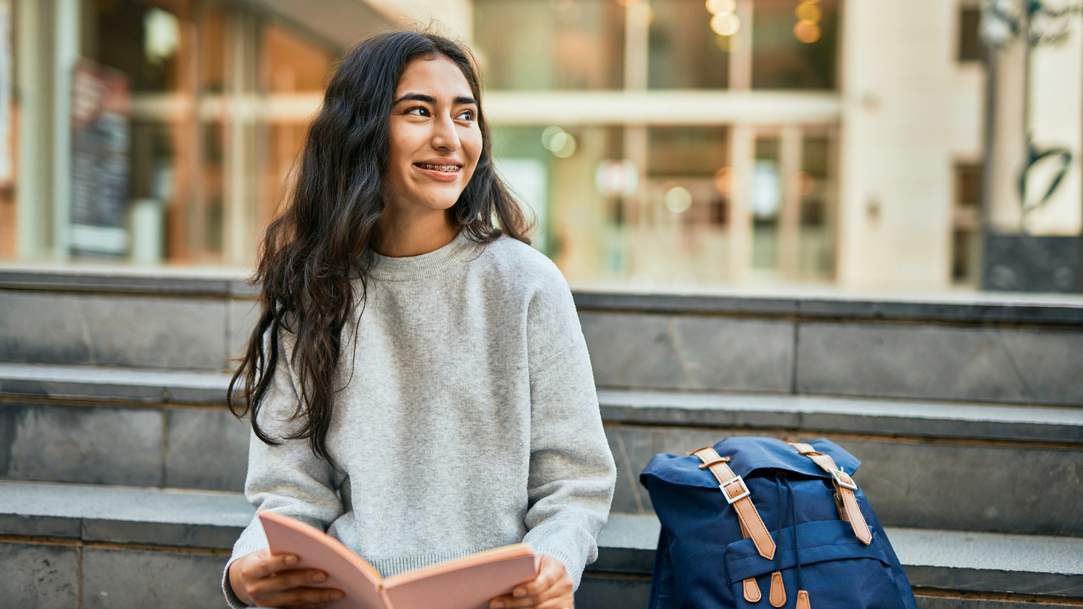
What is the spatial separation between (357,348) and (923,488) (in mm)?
1626

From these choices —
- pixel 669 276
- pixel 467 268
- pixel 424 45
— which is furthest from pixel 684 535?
pixel 669 276

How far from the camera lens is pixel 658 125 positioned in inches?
498

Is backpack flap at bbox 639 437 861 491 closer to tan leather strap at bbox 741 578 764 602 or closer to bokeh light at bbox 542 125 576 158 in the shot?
tan leather strap at bbox 741 578 764 602

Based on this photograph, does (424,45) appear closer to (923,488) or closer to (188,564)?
(188,564)

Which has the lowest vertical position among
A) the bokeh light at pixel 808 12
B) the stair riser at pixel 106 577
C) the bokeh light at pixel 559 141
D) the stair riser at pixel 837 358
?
the stair riser at pixel 106 577

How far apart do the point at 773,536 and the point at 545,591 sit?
53 centimetres

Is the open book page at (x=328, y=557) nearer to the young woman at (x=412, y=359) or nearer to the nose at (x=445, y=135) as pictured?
the young woman at (x=412, y=359)

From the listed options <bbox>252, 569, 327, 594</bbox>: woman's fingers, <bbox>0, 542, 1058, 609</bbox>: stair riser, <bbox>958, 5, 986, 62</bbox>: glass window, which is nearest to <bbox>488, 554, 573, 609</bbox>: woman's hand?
<bbox>252, 569, 327, 594</bbox>: woman's fingers

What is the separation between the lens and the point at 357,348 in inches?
62.9

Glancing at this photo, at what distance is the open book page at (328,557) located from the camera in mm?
1220

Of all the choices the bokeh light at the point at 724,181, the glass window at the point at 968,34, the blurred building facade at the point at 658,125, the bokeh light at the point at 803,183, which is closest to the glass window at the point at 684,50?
the blurred building facade at the point at 658,125

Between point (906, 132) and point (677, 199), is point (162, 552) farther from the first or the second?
point (906, 132)

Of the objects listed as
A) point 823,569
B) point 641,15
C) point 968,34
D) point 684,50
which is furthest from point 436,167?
point 968,34

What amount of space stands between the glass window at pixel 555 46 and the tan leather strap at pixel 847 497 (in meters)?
11.9
